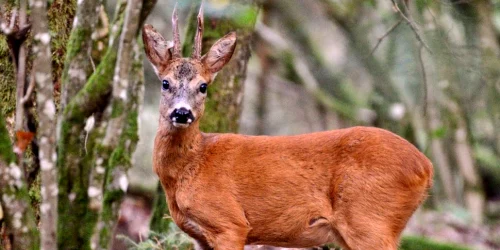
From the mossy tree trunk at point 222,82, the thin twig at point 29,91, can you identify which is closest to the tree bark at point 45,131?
the thin twig at point 29,91

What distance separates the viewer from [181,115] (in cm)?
628

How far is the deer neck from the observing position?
6629 millimetres

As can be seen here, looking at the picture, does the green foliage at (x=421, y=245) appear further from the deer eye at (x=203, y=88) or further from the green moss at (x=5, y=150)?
the green moss at (x=5, y=150)

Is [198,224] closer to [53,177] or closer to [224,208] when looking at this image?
[224,208]

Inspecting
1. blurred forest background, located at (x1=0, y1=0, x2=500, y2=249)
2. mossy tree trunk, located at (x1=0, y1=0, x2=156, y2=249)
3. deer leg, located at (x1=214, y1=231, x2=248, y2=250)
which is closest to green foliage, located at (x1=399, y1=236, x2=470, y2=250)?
blurred forest background, located at (x1=0, y1=0, x2=500, y2=249)

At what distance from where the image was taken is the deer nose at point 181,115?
20.6 ft

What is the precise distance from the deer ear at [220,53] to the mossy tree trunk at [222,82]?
68.5 inches

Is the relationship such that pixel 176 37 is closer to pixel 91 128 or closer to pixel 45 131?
pixel 91 128

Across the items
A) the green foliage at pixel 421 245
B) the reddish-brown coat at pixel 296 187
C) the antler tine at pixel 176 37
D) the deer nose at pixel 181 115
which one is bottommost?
the green foliage at pixel 421 245

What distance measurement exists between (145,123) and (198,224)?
1133 centimetres

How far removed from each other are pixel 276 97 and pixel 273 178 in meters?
15.4

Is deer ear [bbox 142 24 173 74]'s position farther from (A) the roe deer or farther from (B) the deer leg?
(B) the deer leg

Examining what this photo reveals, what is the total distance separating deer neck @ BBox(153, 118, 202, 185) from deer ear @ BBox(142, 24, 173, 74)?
0.49 metres

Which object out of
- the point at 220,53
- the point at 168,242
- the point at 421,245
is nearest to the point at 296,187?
the point at 220,53
